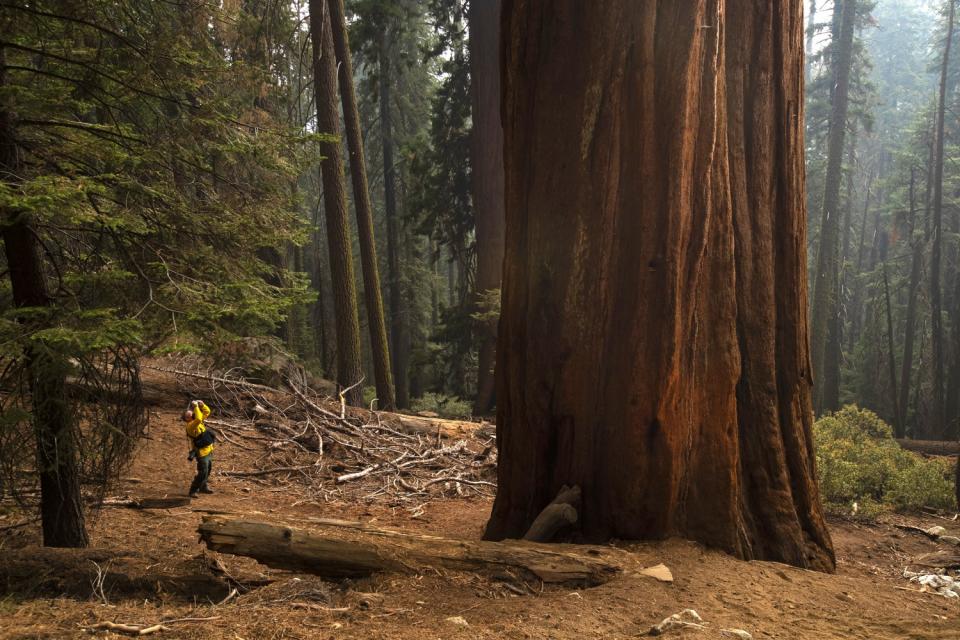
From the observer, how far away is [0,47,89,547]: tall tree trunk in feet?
14.4

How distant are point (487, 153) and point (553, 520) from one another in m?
13.6

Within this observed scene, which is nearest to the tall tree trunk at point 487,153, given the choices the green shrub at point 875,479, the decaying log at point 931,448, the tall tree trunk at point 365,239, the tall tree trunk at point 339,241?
the tall tree trunk at point 365,239

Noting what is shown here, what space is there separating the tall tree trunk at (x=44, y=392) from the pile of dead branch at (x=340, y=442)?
3754 mm

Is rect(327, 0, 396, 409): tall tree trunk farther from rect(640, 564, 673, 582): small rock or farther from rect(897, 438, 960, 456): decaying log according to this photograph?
rect(897, 438, 960, 456): decaying log

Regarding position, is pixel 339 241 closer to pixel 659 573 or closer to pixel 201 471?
pixel 201 471

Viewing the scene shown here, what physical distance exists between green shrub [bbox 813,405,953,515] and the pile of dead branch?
15.4 ft

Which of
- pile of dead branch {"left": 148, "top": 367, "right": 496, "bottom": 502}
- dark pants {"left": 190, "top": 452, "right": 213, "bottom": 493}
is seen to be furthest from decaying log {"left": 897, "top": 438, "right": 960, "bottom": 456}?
dark pants {"left": 190, "top": 452, "right": 213, "bottom": 493}

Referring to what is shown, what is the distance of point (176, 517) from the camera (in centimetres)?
700

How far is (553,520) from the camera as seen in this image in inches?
166

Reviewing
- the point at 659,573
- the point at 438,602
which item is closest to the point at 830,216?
the point at 659,573

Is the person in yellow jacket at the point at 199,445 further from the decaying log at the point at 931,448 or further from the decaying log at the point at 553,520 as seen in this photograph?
the decaying log at the point at 931,448

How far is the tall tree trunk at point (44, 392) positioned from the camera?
14.4ft

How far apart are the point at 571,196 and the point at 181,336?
126 inches

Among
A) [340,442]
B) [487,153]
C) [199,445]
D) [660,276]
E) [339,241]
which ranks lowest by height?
[340,442]
